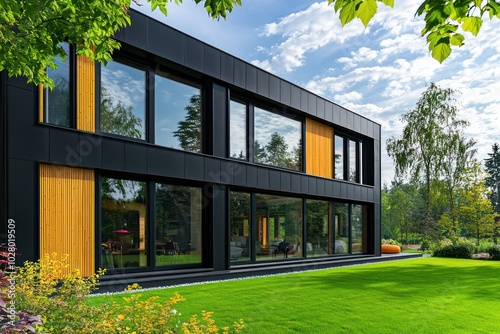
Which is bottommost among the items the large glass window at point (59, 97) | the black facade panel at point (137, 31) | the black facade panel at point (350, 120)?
the large glass window at point (59, 97)

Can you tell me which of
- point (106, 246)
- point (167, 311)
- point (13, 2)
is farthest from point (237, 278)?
point (13, 2)

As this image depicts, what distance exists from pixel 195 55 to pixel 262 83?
3318mm

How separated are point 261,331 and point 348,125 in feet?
50.7

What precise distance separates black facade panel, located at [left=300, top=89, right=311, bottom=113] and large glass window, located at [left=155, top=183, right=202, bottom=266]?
6595 mm

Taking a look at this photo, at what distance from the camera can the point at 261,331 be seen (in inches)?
262

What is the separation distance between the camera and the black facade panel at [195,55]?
1269 centimetres

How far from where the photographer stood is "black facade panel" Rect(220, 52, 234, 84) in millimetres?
13836

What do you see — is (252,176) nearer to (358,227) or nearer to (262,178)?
(262,178)

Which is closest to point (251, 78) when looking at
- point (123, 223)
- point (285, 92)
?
point (285, 92)

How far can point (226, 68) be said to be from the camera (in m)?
14.0

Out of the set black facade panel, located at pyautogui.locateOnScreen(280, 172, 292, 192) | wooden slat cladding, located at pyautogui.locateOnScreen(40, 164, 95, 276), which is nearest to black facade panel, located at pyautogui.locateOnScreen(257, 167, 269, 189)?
black facade panel, located at pyautogui.locateOnScreen(280, 172, 292, 192)

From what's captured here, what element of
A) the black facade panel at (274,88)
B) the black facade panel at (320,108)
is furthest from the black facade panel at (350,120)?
the black facade panel at (274,88)

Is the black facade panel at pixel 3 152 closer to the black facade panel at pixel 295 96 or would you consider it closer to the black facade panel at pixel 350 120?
the black facade panel at pixel 295 96

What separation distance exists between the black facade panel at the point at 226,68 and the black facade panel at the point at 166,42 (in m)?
1.66
